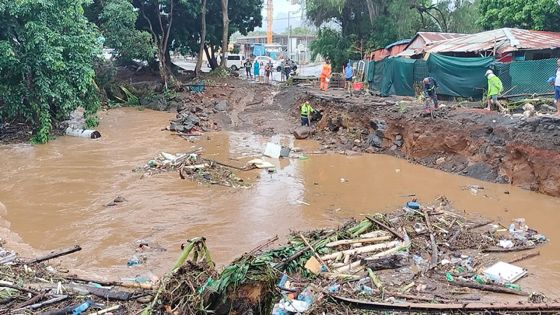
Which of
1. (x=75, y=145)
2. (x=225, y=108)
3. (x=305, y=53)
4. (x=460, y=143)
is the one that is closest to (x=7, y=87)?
(x=75, y=145)

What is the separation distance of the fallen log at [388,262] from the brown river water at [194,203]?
5.88 ft

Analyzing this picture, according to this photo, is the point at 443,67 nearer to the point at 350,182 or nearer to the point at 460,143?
the point at 460,143

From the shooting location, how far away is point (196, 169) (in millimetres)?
13992

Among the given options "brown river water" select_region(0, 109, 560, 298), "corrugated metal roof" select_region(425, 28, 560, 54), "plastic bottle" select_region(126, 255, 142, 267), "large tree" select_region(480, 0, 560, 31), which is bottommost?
"brown river water" select_region(0, 109, 560, 298)

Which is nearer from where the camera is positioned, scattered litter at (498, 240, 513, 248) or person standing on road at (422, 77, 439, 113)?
scattered litter at (498, 240, 513, 248)

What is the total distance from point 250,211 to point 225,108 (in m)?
15.5

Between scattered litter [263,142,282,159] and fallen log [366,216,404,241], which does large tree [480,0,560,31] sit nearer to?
scattered litter [263,142,282,159]

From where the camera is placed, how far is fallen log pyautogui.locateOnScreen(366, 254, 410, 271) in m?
7.41

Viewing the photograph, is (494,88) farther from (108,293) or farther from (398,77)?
(108,293)

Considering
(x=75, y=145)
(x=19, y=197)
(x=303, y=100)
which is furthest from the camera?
(x=303, y=100)

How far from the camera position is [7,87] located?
57.7ft

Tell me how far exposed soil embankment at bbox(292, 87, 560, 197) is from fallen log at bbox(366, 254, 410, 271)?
6.75m

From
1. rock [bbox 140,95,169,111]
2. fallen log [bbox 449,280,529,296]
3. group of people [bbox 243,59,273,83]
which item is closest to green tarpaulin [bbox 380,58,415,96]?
rock [bbox 140,95,169,111]

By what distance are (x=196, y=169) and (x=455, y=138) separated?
789 cm
